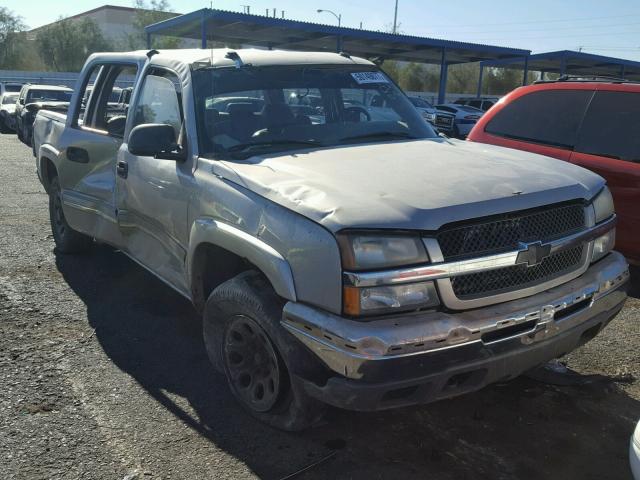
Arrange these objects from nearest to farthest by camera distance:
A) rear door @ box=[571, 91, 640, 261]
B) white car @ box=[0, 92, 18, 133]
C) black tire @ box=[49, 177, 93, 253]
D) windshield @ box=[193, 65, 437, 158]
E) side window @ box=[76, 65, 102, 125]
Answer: windshield @ box=[193, 65, 437, 158] → rear door @ box=[571, 91, 640, 261] → side window @ box=[76, 65, 102, 125] → black tire @ box=[49, 177, 93, 253] → white car @ box=[0, 92, 18, 133]

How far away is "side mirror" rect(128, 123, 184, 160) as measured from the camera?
138 inches

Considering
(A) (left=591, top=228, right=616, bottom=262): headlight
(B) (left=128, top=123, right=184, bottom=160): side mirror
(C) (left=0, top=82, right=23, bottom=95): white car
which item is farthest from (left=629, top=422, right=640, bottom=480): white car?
(C) (left=0, top=82, right=23, bottom=95): white car

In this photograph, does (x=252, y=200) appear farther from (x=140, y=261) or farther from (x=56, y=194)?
(x=56, y=194)

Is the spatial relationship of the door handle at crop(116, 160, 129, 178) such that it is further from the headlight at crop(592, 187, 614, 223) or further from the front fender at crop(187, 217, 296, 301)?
the headlight at crop(592, 187, 614, 223)

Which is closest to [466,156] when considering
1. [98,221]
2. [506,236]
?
[506,236]

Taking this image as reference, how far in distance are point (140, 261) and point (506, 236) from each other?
105 inches

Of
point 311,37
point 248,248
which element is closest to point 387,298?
point 248,248

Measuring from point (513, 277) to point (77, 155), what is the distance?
3840 millimetres

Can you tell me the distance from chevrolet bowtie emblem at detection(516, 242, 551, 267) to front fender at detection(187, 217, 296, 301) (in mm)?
1035

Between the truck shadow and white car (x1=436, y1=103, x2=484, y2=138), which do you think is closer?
the truck shadow

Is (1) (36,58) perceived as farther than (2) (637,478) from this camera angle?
Yes

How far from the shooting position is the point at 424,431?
324cm

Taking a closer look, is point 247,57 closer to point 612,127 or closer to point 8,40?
point 612,127

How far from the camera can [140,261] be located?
14.6 ft
